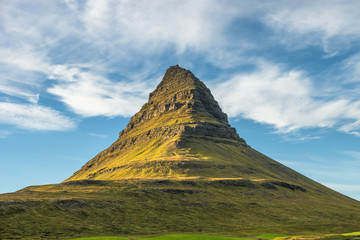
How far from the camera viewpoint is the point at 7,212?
8094 cm

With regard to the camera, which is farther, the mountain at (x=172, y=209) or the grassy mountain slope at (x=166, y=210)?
the mountain at (x=172, y=209)

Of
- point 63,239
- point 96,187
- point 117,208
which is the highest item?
point 96,187

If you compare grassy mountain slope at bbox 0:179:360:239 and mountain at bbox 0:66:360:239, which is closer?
grassy mountain slope at bbox 0:179:360:239

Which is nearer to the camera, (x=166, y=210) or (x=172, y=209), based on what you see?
(x=166, y=210)

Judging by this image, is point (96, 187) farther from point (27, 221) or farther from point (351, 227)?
point (351, 227)

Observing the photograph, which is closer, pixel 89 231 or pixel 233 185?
pixel 89 231

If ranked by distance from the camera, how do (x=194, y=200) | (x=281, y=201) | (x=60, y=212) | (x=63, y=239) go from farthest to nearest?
(x=281, y=201), (x=194, y=200), (x=60, y=212), (x=63, y=239)

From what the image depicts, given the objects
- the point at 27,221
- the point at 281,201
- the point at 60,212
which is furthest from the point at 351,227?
the point at 27,221

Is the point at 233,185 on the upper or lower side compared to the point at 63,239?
upper

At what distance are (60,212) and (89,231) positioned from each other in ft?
57.4

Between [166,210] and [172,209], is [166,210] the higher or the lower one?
the lower one

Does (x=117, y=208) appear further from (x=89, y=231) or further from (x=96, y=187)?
(x=96, y=187)

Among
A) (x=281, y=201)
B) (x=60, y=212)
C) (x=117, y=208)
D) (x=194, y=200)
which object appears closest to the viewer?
(x=60, y=212)

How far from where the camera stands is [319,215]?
140375 millimetres
